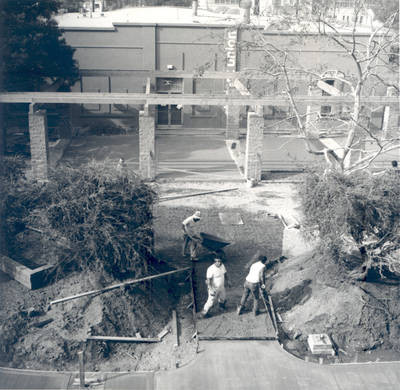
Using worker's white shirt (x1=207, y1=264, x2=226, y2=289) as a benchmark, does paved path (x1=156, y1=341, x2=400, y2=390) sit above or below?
below

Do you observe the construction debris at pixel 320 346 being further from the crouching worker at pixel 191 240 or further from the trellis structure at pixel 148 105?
the trellis structure at pixel 148 105

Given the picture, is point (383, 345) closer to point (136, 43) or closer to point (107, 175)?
→ point (107, 175)

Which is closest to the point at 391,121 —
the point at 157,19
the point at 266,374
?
the point at 157,19

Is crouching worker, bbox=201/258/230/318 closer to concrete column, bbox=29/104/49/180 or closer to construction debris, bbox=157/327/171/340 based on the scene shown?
construction debris, bbox=157/327/171/340

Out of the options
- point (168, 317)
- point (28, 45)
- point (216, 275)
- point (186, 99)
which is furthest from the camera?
point (28, 45)

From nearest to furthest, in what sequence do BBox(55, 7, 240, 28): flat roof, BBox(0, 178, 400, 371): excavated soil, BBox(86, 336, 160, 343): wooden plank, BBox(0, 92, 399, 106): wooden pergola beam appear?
BBox(0, 178, 400, 371): excavated soil < BBox(86, 336, 160, 343): wooden plank < BBox(0, 92, 399, 106): wooden pergola beam < BBox(55, 7, 240, 28): flat roof

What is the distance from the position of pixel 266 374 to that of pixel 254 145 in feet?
37.8

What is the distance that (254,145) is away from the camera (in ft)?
66.2

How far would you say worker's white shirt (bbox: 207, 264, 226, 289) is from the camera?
447 inches

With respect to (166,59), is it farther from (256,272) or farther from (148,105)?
(256,272)

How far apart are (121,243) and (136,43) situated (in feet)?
66.4

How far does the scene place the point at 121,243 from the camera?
11469mm

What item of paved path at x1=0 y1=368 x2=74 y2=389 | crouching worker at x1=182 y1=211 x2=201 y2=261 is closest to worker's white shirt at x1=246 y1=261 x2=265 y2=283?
crouching worker at x1=182 y1=211 x2=201 y2=261

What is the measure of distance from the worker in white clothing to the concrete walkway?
133cm
